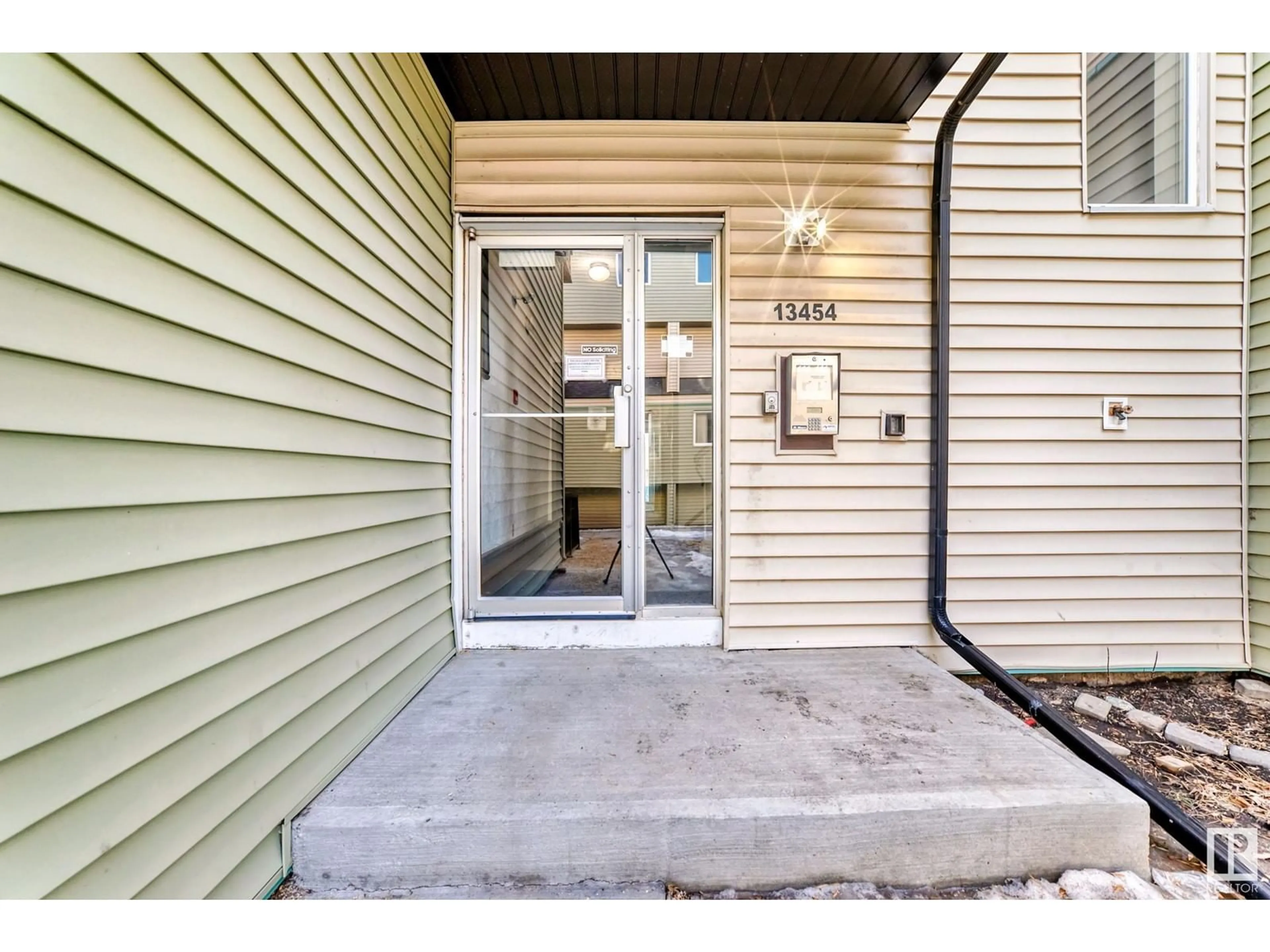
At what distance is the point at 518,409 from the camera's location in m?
2.51

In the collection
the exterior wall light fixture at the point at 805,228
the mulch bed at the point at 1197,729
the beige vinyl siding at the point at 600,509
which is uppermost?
the exterior wall light fixture at the point at 805,228

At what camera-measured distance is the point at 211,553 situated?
1048 mm

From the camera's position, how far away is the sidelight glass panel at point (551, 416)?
2434 mm

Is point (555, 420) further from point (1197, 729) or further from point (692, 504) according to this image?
point (1197, 729)

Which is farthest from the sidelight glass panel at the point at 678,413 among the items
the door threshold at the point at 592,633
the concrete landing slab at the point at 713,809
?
the concrete landing slab at the point at 713,809

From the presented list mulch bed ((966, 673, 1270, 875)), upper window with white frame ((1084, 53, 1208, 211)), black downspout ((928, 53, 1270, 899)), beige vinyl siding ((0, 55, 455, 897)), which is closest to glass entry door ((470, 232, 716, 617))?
beige vinyl siding ((0, 55, 455, 897))

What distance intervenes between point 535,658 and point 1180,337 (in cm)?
376

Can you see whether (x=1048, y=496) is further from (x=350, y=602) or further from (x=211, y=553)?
(x=211, y=553)

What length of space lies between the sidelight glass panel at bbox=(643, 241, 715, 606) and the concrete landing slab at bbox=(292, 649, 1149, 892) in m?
0.89

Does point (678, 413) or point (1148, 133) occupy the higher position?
point (1148, 133)

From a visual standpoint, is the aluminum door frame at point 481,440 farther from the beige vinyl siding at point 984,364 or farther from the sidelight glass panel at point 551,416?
the beige vinyl siding at point 984,364

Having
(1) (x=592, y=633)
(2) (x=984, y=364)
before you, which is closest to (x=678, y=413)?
(1) (x=592, y=633)

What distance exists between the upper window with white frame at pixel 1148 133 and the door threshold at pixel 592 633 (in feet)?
10.4

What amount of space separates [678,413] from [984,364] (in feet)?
5.36
